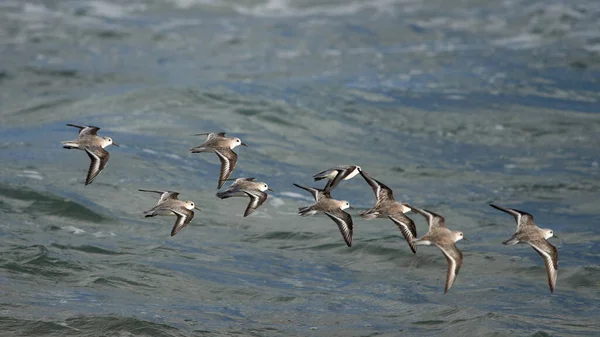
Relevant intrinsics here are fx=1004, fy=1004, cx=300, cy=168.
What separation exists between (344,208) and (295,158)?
1181cm

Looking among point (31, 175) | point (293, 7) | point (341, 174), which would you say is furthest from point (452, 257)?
point (293, 7)

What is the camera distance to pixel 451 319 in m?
14.6

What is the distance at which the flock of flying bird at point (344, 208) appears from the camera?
38.6ft

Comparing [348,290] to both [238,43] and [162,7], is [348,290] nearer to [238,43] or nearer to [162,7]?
[238,43]

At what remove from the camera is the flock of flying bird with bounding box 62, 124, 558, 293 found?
11766 millimetres

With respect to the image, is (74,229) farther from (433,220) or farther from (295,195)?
(433,220)

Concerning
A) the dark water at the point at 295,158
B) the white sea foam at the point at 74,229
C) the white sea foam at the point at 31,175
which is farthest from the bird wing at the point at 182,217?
the white sea foam at the point at 31,175

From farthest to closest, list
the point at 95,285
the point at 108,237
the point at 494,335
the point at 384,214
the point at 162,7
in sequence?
1. the point at 162,7
2. the point at 108,237
3. the point at 95,285
4. the point at 494,335
5. the point at 384,214

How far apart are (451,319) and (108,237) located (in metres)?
6.67

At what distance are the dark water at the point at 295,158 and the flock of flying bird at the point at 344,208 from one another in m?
2.00

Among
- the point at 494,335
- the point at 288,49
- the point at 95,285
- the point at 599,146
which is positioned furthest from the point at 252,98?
the point at 494,335

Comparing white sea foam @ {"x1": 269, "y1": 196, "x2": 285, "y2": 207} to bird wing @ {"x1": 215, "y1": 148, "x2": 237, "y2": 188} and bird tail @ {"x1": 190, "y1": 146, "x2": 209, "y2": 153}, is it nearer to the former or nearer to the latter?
bird wing @ {"x1": 215, "y1": 148, "x2": 237, "y2": 188}

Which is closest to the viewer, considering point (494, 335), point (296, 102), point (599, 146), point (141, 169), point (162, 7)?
point (494, 335)

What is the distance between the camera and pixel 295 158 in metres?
24.2
